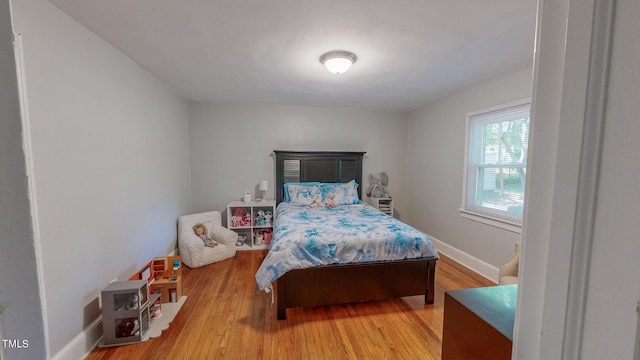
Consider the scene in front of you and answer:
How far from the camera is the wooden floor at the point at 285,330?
5.77ft

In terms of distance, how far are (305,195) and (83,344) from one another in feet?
8.73

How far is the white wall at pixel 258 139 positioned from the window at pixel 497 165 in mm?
1525

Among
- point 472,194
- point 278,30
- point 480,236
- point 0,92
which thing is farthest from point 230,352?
point 472,194

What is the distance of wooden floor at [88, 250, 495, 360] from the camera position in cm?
176

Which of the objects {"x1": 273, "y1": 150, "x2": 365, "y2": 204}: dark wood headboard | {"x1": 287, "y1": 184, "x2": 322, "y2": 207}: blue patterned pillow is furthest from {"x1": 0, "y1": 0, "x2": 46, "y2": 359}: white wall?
{"x1": 273, "y1": 150, "x2": 365, "y2": 204}: dark wood headboard

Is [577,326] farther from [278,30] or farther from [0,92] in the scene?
[278,30]

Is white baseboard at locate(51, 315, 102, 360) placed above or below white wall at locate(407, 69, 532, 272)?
below

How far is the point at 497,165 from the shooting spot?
2.87 meters

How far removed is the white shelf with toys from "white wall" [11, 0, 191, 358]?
1.21 meters

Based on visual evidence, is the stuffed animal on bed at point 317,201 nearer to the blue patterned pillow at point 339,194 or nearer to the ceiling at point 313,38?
the blue patterned pillow at point 339,194

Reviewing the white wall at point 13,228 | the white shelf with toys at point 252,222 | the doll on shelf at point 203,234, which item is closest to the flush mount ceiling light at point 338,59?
the white wall at point 13,228

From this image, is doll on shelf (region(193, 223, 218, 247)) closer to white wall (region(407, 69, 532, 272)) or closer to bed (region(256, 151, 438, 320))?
bed (region(256, 151, 438, 320))

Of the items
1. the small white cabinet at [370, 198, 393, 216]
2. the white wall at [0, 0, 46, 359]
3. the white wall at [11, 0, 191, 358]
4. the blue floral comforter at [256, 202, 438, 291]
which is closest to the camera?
the white wall at [0, 0, 46, 359]

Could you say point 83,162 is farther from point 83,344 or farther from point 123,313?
point 83,344
